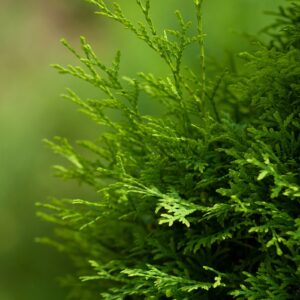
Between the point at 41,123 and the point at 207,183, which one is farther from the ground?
the point at 41,123

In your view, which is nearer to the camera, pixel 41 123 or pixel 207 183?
pixel 207 183

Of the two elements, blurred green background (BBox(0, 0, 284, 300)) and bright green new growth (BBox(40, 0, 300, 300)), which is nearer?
bright green new growth (BBox(40, 0, 300, 300))

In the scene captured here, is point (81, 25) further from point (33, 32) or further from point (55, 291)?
point (55, 291)

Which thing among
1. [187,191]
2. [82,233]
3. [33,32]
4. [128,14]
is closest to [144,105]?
[128,14]

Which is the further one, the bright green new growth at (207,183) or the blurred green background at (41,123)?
the blurred green background at (41,123)
